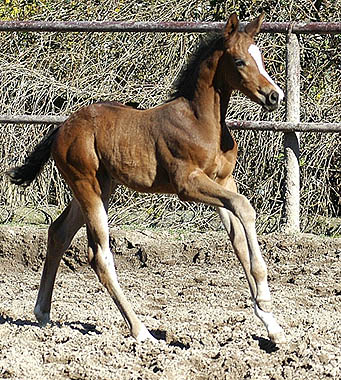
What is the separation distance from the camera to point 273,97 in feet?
14.0

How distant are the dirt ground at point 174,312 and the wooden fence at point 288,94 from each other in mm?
418

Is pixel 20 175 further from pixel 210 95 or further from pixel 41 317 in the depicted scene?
pixel 210 95

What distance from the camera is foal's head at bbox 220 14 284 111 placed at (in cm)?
433

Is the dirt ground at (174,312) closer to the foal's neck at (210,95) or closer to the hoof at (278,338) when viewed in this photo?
the hoof at (278,338)

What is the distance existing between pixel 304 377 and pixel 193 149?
1343 mm

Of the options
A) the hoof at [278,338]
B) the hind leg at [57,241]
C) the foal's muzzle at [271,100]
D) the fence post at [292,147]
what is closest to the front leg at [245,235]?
the hoof at [278,338]

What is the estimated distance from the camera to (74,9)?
9383mm

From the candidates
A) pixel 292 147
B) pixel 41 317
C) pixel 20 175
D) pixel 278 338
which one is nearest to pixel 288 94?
pixel 292 147

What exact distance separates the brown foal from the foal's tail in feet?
0.62

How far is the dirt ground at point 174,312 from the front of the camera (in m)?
3.98

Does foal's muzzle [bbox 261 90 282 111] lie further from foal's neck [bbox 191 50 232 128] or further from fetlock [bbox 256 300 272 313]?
fetlock [bbox 256 300 272 313]

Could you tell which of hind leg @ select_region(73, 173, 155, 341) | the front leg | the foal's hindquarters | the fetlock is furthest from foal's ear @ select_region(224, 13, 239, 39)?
the fetlock

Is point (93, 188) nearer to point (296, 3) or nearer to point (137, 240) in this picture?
point (137, 240)

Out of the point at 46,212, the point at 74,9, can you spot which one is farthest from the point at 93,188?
the point at 74,9
